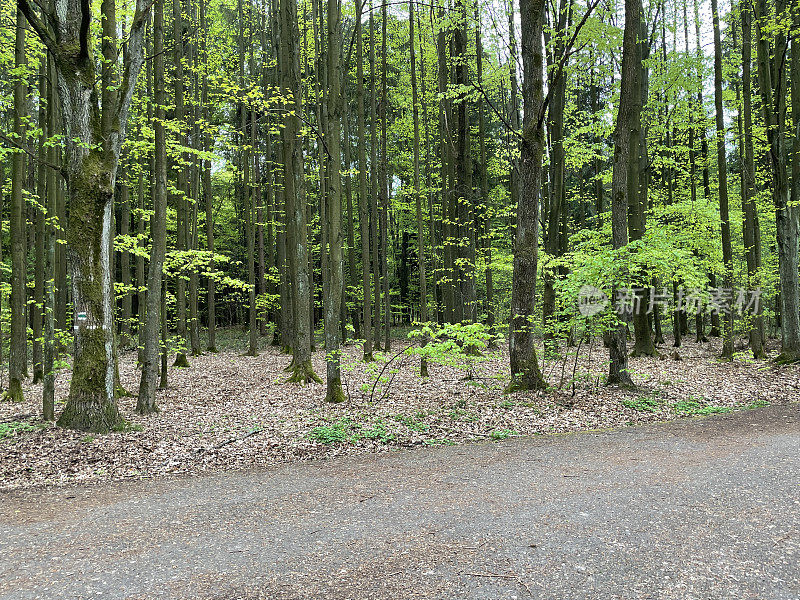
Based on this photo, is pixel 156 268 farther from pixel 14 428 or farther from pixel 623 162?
pixel 623 162

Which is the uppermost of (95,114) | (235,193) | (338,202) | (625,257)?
(235,193)

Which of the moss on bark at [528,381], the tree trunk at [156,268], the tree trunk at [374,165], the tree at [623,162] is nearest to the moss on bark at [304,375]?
the tree trunk at [156,268]

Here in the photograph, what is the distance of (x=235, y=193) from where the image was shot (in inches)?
1186

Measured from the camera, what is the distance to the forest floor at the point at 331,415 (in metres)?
6.03

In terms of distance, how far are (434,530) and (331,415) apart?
4506 mm

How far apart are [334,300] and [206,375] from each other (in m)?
6.25

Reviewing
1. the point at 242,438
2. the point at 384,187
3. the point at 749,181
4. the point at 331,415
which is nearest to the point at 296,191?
the point at 384,187

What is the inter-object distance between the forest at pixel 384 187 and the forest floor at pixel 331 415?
0.30 meters

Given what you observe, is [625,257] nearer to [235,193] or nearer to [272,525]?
[272,525]

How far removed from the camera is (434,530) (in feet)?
12.4

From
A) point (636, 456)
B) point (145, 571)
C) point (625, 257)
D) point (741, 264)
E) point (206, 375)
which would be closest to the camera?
point (145, 571)

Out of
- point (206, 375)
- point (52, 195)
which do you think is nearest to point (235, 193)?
point (206, 375)

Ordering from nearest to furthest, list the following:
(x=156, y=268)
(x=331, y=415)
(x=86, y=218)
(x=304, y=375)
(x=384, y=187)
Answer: (x=86, y=218) < (x=331, y=415) < (x=156, y=268) < (x=304, y=375) < (x=384, y=187)

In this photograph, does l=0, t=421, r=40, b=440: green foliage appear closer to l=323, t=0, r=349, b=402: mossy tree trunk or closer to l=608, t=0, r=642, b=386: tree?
l=323, t=0, r=349, b=402: mossy tree trunk
